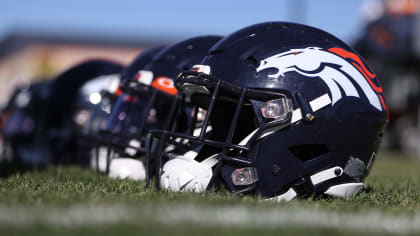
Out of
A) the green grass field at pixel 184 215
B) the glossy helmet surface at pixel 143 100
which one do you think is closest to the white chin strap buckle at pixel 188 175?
the green grass field at pixel 184 215

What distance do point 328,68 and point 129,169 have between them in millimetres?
1758

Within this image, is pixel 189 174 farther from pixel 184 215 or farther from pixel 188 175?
pixel 184 215

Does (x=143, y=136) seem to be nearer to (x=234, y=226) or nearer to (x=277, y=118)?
(x=277, y=118)

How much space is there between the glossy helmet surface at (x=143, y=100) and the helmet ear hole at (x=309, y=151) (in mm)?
1122

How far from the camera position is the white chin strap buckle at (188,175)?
3.10 metres

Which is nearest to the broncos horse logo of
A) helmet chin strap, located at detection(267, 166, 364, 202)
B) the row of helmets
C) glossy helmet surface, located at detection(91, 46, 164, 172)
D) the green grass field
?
the row of helmets

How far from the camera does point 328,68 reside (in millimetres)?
3055

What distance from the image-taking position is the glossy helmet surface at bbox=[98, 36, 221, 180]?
12.9 feet

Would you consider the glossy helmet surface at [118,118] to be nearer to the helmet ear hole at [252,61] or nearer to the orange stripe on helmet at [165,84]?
the orange stripe on helmet at [165,84]

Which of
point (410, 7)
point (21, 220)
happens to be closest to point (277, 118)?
point (21, 220)

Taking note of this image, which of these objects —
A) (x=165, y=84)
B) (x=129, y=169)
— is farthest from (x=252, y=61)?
(x=129, y=169)

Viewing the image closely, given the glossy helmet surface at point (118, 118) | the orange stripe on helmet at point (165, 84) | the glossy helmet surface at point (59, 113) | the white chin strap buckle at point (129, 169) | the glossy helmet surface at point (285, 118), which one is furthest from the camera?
the glossy helmet surface at point (59, 113)

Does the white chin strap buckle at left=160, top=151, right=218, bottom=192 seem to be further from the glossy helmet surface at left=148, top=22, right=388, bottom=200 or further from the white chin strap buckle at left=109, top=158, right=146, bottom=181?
the white chin strap buckle at left=109, top=158, right=146, bottom=181

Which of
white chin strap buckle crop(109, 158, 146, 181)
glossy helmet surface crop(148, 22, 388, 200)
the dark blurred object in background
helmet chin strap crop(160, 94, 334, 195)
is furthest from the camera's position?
the dark blurred object in background
